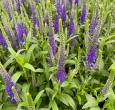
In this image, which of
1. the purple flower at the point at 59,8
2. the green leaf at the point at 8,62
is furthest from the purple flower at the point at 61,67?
the purple flower at the point at 59,8

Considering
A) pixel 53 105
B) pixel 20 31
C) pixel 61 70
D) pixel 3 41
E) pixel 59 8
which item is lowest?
pixel 53 105

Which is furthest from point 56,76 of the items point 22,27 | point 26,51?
point 22,27

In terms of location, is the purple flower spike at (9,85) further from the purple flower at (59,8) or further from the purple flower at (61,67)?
the purple flower at (59,8)

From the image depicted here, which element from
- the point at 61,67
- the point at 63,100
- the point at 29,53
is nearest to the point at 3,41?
the point at 29,53

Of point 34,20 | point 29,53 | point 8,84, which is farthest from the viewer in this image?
point 34,20

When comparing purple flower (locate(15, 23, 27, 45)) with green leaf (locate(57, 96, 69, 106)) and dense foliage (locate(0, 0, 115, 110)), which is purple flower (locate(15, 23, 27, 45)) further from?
green leaf (locate(57, 96, 69, 106))

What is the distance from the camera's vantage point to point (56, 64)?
315 cm

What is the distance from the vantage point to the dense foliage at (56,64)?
2.97 m

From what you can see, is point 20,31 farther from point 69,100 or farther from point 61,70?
point 69,100

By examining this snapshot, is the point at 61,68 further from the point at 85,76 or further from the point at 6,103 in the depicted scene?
the point at 6,103

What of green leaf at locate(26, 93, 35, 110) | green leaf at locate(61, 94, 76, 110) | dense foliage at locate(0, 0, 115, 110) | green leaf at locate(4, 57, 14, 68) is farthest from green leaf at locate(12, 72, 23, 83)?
green leaf at locate(61, 94, 76, 110)

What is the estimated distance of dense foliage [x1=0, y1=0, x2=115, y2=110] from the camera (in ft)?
9.76

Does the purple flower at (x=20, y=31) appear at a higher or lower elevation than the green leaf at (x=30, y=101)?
higher

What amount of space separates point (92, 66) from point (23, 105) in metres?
0.95
